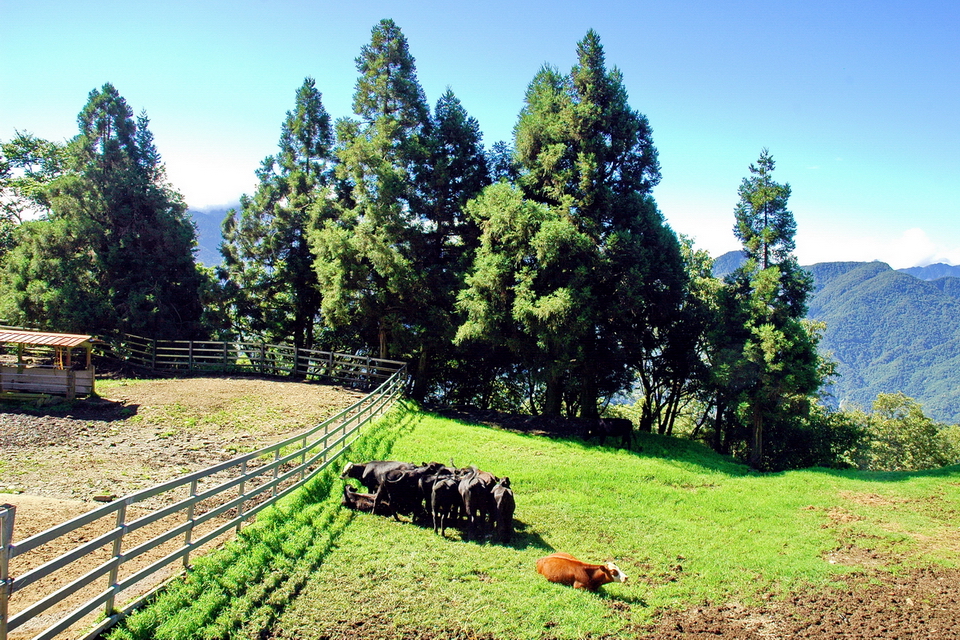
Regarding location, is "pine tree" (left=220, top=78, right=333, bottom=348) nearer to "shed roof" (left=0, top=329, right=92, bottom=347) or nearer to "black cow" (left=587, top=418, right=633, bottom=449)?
"shed roof" (left=0, top=329, right=92, bottom=347)

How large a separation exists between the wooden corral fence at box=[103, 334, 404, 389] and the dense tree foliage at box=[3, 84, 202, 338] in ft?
2.99

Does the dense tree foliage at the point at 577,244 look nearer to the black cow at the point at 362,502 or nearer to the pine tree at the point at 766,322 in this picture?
the pine tree at the point at 766,322

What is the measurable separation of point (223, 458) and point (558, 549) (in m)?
8.46

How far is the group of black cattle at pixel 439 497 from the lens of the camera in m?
9.71

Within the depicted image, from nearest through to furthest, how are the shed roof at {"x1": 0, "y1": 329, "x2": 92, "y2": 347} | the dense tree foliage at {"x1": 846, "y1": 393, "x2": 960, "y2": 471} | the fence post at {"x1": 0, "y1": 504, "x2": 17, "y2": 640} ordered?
1. the fence post at {"x1": 0, "y1": 504, "x2": 17, "y2": 640}
2. the shed roof at {"x1": 0, "y1": 329, "x2": 92, "y2": 347}
3. the dense tree foliage at {"x1": 846, "y1": 393, "x2": 960, "y2": 471}

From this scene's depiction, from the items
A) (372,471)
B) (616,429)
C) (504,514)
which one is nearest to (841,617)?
(504,514)

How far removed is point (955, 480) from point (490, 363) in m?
17.3

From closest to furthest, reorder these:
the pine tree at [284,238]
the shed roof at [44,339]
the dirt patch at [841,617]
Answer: the dirt patch at [841,617] → the shed roof at [44,339] → the pine tree at [284,238]

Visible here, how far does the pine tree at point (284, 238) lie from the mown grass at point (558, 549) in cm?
1528

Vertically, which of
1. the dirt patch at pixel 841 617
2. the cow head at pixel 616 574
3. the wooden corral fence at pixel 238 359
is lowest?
the dirt patch at pixel 841 617

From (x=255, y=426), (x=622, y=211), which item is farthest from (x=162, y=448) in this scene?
(x=622, y=211)

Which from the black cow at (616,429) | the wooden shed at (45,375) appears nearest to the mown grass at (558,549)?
the black cow at (616,429)

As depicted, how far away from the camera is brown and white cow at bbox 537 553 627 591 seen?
779 cm

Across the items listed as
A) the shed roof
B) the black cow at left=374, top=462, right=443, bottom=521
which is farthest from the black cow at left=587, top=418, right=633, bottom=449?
the shed roof
